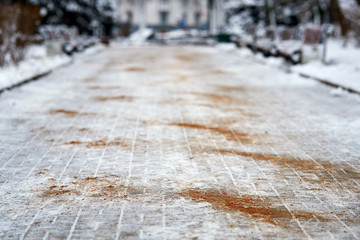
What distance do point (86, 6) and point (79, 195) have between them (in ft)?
119

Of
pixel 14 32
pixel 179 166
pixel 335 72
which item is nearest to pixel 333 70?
pixel 335 72

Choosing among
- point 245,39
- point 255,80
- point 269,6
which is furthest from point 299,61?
point 269,6

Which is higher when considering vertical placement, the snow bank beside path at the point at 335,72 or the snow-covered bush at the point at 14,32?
the snow-covered bush at the point at 14,32

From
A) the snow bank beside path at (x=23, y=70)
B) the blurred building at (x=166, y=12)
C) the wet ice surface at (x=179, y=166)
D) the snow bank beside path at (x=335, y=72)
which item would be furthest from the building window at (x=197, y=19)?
the wet ice surface at (x=179, y=166)

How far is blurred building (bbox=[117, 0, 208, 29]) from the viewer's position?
88.4 metres

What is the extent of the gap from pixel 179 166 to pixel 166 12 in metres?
87.6

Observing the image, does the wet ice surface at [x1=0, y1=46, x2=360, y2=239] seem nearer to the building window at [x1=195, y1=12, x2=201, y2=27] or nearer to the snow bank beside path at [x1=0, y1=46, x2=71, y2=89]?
the snow bank beside path at [x1=0, y1=46, x2=71, y2=89]

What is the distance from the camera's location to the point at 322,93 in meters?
10.5

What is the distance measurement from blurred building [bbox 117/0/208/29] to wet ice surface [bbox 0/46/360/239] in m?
80.3

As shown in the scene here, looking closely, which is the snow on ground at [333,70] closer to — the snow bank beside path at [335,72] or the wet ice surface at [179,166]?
the snow bank beside path at [335,72]

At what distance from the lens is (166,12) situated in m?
90.5

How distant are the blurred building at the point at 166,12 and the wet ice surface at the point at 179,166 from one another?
80326mm

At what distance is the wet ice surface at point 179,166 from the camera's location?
3.70m

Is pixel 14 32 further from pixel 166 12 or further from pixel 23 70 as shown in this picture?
pixel 166 12
